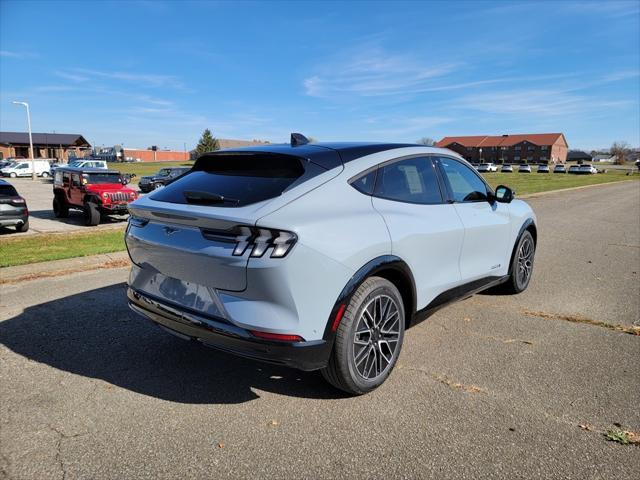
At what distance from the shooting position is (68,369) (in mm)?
3527

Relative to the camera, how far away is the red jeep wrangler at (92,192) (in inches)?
548

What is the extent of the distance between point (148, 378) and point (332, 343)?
1.51 m

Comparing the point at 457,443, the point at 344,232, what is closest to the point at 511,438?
the point at 457,443

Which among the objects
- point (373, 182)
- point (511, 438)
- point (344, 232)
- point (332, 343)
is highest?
point (373, 182)

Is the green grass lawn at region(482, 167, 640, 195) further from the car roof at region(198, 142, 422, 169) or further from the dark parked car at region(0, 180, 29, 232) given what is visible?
the car roof at region(198, 142, 422, 169)

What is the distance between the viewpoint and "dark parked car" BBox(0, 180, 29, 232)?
11.7 metres

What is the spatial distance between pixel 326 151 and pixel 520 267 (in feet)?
11.3

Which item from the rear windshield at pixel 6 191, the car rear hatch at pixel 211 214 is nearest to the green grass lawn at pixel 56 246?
the rear windshield at pixel 6 191

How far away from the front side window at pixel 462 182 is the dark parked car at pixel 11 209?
1180 cm

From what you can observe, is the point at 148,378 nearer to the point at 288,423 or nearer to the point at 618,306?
the point at 288,423

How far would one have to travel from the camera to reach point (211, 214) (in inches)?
109

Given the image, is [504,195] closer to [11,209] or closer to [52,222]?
[11,209]

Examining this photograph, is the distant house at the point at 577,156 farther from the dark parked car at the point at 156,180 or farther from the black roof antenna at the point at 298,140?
the black roof antenna at the point at 298,140

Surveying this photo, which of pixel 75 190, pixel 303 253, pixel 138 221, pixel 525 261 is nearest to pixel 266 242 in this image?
pixel 303 253
